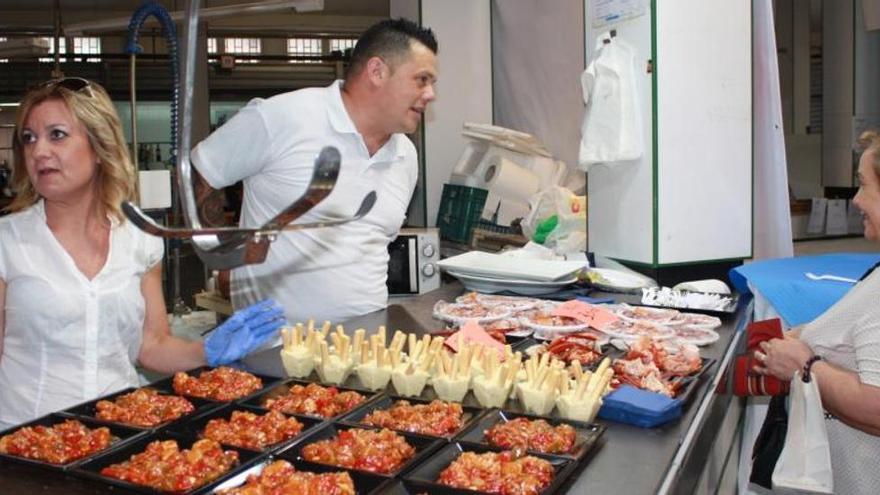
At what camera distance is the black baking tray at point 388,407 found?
1628 mm

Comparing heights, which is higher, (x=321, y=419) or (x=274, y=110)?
(x=274, y=110)

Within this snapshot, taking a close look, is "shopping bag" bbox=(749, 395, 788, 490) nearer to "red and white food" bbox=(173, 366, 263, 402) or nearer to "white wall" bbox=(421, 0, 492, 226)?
"red and white food" bbox=(173, 366, 263, 402)

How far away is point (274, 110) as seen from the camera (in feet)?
9.35

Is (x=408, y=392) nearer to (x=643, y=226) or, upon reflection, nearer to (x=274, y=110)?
(x=274, y=110)

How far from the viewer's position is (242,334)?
212 cm

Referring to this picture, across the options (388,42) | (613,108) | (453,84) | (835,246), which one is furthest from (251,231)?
(835,246)

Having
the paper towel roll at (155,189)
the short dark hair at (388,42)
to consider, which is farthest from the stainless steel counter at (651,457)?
the paper towel roll at (155,189)

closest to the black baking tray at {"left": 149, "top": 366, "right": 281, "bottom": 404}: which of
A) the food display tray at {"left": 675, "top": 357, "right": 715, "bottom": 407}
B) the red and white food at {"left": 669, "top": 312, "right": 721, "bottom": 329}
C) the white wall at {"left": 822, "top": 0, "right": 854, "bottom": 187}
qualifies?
the food display tray at {"left": 675, "top": 357, "right": 715, "bottom": 407}

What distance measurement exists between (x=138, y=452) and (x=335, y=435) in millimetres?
363

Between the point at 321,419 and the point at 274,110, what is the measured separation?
4.93ft

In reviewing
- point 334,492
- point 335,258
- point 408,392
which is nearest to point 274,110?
point 335,258

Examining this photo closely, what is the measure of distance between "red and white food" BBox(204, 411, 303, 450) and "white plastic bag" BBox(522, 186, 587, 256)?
2252mm

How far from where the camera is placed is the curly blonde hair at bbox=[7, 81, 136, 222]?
2.15 m

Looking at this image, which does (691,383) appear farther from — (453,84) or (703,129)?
(453,84)
